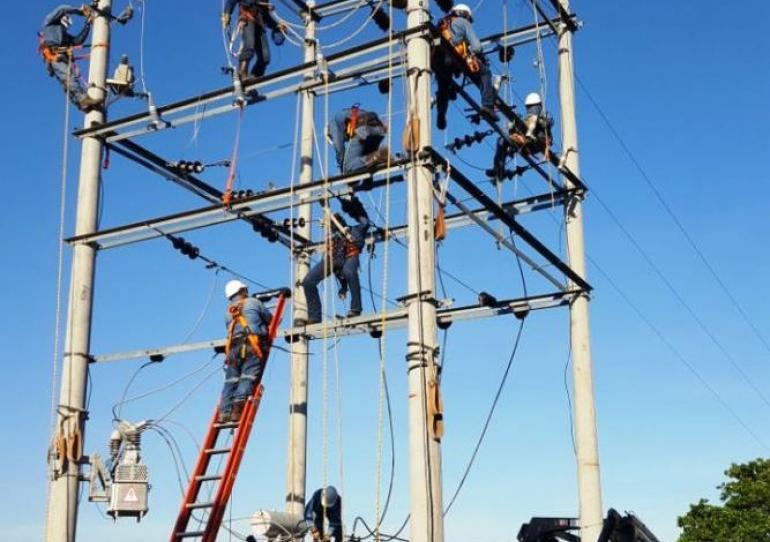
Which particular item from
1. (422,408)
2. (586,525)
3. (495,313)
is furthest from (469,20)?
(586,525)

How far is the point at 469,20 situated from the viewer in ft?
45.3

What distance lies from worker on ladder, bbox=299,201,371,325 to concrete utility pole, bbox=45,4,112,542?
113 inches

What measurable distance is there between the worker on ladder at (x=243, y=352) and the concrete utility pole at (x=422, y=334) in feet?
7.51

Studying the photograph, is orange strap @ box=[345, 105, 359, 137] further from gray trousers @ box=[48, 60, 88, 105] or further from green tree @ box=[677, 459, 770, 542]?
green tree @ box=[677, 459, 770, 542]

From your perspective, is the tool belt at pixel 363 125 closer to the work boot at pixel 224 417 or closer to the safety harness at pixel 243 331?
the safety harness at pixel 243 331

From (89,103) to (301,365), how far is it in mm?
4507

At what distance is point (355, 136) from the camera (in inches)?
548

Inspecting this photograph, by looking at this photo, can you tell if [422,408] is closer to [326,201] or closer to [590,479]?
[326,201]

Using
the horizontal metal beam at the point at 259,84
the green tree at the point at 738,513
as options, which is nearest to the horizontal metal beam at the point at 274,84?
the horizontal metal beam at the point at 259,84

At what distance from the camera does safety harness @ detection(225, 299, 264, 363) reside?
1230cm

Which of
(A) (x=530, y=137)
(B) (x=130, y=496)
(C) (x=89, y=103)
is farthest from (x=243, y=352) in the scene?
(A) (x=530, y=137)

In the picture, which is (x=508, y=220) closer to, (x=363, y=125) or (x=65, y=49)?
(x=363, y=125)

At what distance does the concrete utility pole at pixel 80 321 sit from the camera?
12.4m

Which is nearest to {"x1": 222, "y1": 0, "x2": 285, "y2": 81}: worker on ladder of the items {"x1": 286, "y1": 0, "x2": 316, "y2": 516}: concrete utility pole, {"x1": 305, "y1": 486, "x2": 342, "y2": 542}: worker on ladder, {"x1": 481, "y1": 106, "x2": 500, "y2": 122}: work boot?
{"x1": 286, "y1": 0, "x2": 316, "y2": 516}: concrete utility pole
